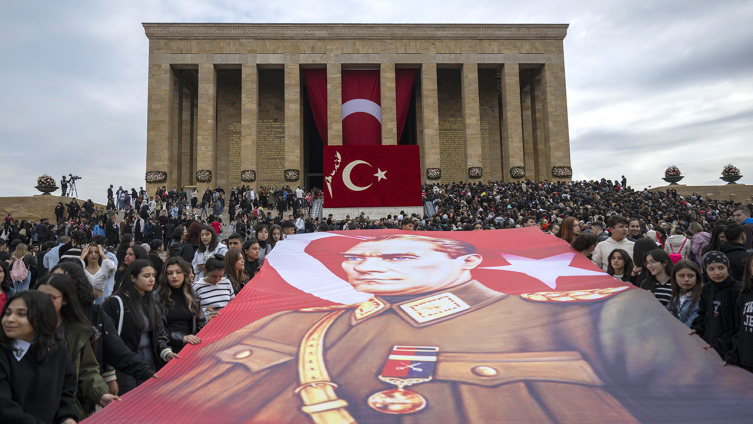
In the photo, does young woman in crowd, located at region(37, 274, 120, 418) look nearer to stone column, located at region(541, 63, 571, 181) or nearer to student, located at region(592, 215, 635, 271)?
student, located at region(592, 215, 635, 271)

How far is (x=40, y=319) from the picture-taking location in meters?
2.39

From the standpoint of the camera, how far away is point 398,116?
28.7 metres

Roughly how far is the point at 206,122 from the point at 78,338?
26.7 metres

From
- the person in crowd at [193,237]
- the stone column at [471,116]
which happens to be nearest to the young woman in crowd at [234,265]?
the person in crowd at [193,237]

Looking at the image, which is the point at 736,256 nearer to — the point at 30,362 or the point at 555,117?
the point at 30,362

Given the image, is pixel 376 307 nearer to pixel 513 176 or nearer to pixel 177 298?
pixel 177 298

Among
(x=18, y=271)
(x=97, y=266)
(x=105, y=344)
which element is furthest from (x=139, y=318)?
(x=18, y=271)

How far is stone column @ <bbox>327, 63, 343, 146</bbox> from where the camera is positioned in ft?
91.8

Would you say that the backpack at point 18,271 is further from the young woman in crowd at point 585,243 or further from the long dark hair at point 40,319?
the young woman in crowd at point 585,243

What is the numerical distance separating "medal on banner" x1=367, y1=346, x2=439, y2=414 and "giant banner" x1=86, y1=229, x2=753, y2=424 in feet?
0.04

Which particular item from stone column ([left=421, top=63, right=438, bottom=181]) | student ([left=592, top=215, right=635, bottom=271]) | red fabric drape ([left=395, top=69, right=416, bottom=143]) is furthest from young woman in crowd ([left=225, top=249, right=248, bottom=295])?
red fabric drape ([left=395, top=69, right=416, bottom=143])

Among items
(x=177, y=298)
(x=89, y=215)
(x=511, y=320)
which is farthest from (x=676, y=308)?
(x=89, y=215)

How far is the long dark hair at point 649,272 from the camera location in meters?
4.16

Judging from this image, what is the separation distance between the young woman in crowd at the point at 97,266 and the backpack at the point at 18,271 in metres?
1.80
